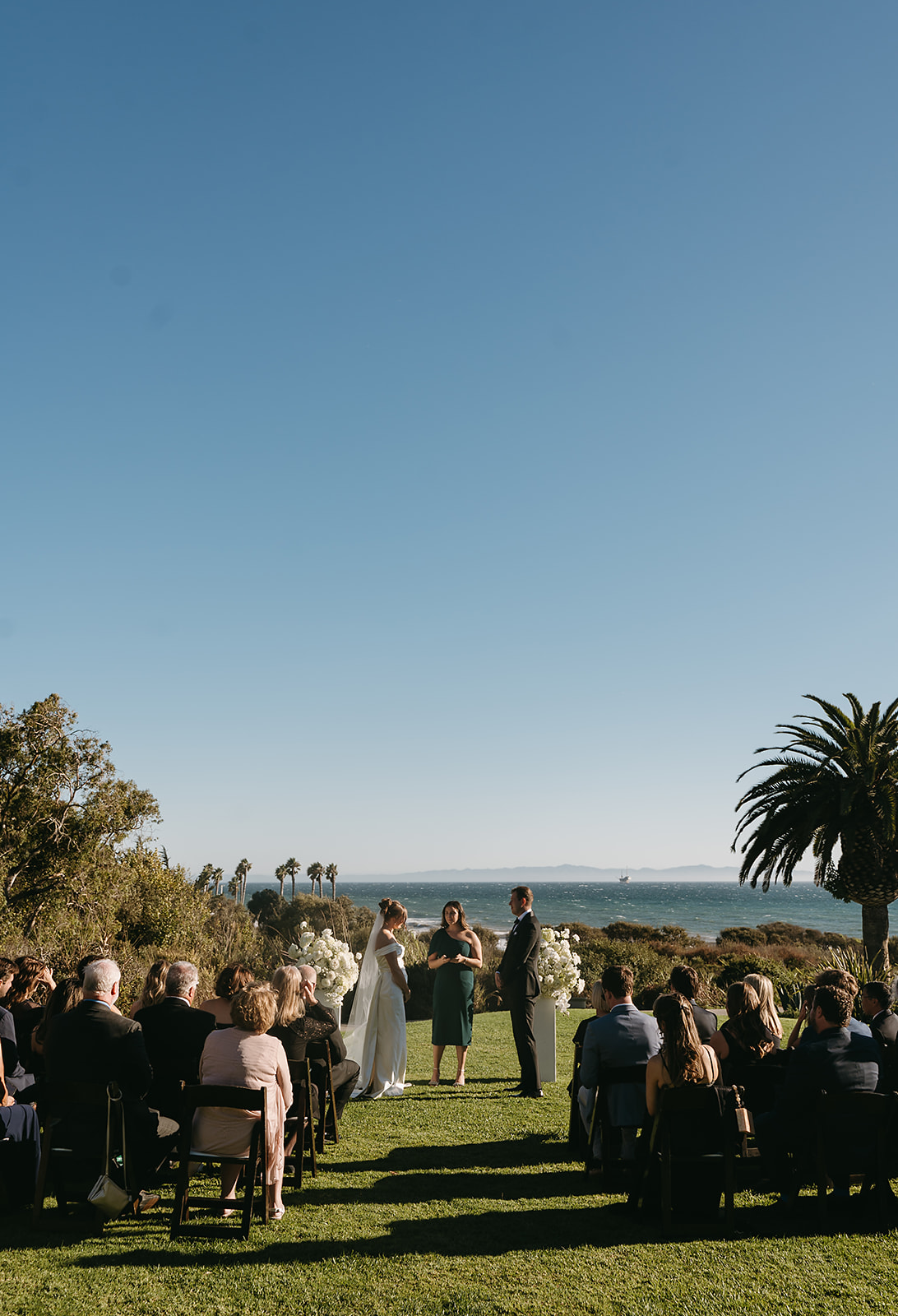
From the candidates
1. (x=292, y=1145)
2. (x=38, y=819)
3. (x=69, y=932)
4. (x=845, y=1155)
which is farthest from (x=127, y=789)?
(x=845, y=1155)

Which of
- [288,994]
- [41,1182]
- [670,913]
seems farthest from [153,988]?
[670,913]

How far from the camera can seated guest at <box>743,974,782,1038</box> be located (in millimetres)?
6473

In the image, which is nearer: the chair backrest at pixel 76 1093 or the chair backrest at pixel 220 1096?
the chair backrest at pixel 220 1096

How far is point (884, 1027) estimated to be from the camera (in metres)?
6.58

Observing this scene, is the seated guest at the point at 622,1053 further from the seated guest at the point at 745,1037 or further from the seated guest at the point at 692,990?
the seated guest at the point at 745,1037

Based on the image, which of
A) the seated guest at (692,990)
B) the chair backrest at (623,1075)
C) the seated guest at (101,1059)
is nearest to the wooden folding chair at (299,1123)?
the seated guest at (101,1059)

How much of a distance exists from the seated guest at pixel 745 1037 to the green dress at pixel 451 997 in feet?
12.6

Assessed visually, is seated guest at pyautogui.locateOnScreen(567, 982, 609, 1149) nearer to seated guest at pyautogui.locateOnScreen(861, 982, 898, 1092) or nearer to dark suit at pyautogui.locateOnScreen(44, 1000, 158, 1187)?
seated guest at pyautogui.locateOnScreen(861, 982, 898, 1092)

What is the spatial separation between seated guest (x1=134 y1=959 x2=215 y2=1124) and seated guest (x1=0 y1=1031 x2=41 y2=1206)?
804 mm

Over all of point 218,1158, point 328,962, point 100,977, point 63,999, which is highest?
point 100,977

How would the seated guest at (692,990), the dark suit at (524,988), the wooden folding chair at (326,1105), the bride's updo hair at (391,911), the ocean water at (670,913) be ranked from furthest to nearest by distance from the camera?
the ocean water at (670,913), the bride's updo hair at (391,911), the dark suit at (524,988), the wooden folding chair at (326,1105), the seated guest at (692,990)

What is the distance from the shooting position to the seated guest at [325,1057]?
279 inches

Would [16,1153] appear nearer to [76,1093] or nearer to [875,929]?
[76,1093]

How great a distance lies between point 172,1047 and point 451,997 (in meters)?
4.18
